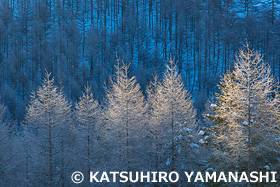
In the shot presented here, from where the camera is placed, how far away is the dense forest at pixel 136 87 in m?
15.8

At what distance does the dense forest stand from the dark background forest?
10.9 inches

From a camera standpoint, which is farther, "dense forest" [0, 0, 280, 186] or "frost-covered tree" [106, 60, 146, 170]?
"frost-covered tree" [106, 60, 146, 170]

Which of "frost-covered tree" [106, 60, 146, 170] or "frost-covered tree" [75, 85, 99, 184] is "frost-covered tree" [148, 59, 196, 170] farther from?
"frost-covered tree" [75, 85, 99, 184]

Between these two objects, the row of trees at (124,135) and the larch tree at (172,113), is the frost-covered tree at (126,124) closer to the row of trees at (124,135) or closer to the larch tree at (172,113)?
the row of trees at (124,135)

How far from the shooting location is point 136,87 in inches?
763

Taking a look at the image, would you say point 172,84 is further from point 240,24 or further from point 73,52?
point 240,24

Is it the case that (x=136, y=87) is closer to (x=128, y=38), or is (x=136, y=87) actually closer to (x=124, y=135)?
(x=124, y=135)

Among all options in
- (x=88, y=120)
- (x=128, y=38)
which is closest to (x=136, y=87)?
(x=88, y=120)

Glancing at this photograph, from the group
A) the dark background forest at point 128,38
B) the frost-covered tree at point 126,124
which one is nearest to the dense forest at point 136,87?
the frost-covered tree at point 126,124

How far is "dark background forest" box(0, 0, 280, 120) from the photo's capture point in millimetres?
47250

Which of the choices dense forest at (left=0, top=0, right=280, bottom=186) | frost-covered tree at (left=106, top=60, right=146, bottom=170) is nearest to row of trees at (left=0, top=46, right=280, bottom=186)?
frost-covered tree at (left=106, top=60, right=146, bottom=170)

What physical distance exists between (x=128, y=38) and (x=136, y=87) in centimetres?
3897

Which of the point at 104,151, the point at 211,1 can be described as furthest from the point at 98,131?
the point at 211,1

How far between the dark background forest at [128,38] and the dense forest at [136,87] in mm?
277
